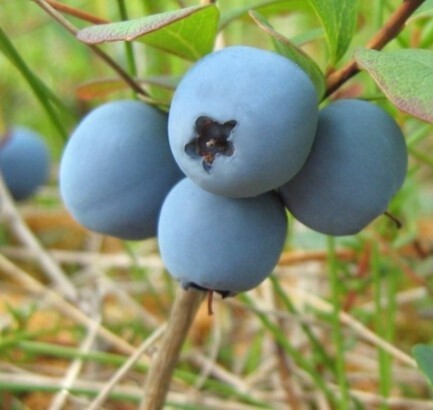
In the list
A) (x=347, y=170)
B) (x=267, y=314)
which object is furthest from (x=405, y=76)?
(x=267, y=314)

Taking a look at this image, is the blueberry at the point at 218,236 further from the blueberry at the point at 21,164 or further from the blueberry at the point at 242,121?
the blueberry at the point at 21,164

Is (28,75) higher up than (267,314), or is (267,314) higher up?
(28,75)

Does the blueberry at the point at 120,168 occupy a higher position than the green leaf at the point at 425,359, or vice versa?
the blueberry at the point at 120,168

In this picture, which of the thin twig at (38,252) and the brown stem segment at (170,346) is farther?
the thin twig at (38,252)

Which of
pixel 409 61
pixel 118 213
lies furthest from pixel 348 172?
pixel 118 213

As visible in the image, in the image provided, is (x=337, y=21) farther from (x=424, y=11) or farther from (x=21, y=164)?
(x=21, y=164)

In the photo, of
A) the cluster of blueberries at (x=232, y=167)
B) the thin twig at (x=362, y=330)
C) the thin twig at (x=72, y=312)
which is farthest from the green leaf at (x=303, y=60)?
the thin twig at (x=72, y=312)
